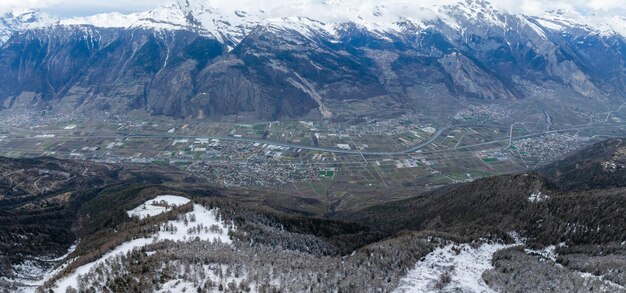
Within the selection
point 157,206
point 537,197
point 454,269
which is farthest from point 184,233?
point 537,197

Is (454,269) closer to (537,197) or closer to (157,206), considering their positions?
(537,197)

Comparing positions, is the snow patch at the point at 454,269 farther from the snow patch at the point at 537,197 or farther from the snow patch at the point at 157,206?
the snow patch at the point at 157,206

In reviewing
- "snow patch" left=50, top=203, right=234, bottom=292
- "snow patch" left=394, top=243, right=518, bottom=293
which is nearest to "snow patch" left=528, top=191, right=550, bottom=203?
"snow patch" left=394, top=243, right=518, bottom=293

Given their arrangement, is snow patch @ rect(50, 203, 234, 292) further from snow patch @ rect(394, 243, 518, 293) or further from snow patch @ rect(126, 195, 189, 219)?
snow patch @ rect(394, 243, 518, 293)

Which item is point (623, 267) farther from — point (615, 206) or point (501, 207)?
point (501, 207)

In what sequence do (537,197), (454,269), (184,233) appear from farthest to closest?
(537,197) → (184,233) → (454,269)

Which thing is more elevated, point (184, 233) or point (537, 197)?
point (184, 233)

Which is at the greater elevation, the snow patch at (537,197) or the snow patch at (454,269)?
the snow patch at (454,269)

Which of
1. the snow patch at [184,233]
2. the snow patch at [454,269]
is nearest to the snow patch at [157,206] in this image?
the snow patch at [184,233]

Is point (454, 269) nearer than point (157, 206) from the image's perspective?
Yes
